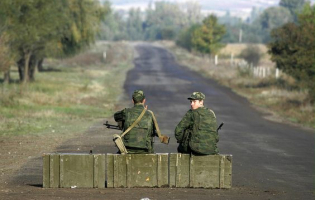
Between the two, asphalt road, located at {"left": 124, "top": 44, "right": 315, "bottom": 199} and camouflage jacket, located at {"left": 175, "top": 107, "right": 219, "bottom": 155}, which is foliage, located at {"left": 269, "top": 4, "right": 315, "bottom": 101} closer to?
asphalt road, located at {"left": 124, "top": 44, "right": 315, "bottom": 199}

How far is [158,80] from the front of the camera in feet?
181

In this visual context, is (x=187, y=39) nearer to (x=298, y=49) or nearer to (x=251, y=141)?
(x=298, y=49)

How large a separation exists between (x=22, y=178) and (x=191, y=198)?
4236 mm

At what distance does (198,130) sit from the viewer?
1284 cm

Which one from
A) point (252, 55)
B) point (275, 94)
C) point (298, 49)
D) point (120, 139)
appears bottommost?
point (252, 55)

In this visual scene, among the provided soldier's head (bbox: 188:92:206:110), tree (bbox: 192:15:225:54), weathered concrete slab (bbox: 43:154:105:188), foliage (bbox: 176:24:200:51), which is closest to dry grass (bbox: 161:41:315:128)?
soldier's head (bbox: 188:92:206:110)

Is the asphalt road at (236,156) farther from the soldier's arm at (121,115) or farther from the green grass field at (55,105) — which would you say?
the soldier's arm at (121,115)

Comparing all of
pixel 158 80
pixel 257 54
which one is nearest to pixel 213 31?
pixel 257 54

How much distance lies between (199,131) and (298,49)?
29.1 m

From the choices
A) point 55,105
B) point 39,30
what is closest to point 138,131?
point 55,105

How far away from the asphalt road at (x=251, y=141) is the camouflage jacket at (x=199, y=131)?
4.33ft

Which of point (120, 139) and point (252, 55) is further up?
point (120, 139)

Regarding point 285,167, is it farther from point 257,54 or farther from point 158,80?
point 257,54

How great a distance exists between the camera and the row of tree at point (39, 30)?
117 ft
